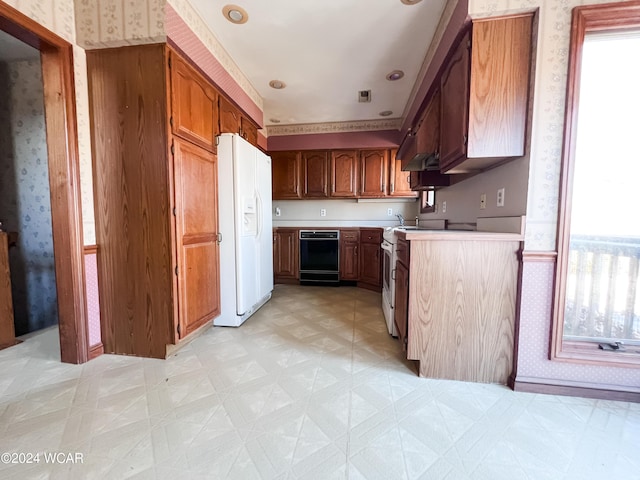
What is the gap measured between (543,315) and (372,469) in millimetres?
1280

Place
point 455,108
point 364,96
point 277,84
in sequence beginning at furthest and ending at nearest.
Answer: point 364,96, point 277,84, point 455,108

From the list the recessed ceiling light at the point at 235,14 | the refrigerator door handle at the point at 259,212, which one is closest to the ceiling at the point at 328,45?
the recessed ceiling light at the point at 235,14

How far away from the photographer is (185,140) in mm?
1935

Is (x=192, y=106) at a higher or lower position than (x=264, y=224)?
higher

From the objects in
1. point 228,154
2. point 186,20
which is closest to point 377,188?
point 228,154

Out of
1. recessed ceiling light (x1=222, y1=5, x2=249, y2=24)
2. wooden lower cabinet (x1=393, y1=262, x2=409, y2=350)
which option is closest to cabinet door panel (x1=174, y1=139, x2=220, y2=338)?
recessed ceiling light (x1=222, y1=5, x2=249, y2=24)

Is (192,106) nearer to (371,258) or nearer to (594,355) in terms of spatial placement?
(371,258)

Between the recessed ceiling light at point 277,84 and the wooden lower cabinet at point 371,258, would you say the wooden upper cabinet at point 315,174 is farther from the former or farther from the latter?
the recessed ceiling light at point 277,84

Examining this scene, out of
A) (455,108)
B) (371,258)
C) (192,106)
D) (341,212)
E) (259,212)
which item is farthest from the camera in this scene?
(341,212)

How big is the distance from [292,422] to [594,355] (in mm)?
1714

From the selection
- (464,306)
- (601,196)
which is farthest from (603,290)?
(464,306)

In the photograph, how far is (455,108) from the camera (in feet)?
5.62

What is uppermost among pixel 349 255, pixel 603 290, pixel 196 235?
pixel 196 235

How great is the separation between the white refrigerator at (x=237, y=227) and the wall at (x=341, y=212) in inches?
69.9
